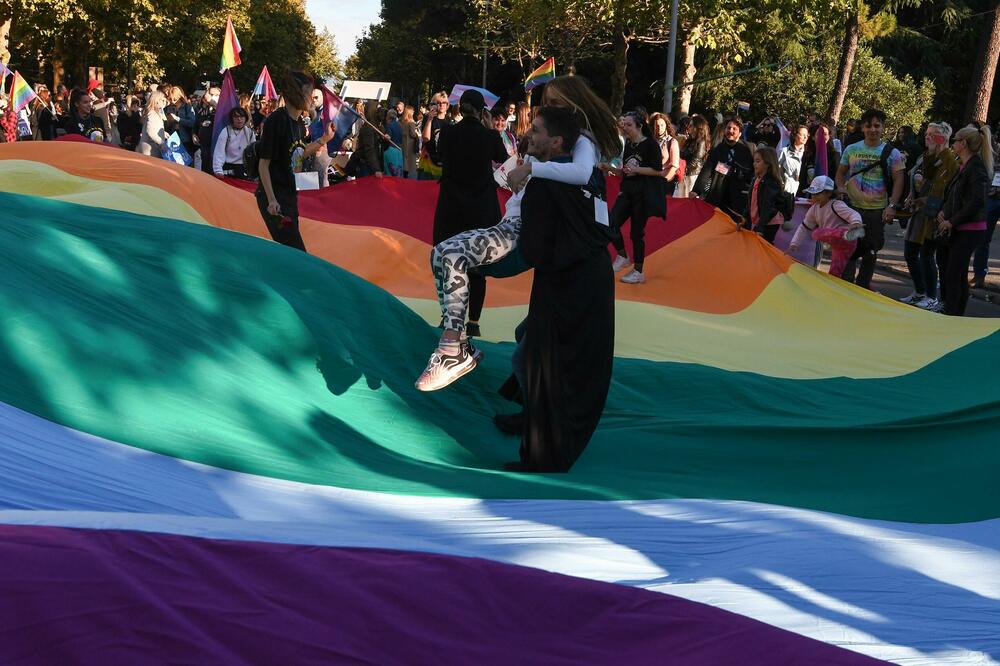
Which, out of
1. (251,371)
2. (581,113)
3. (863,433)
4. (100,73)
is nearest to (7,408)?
(251,371)

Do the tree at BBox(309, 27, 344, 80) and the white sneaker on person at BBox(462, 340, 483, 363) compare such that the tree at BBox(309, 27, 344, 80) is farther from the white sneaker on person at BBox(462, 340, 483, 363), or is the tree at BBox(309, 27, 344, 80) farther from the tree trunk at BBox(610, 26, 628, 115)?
the white sneaker on person at BBox(462, 340, 483, 363)

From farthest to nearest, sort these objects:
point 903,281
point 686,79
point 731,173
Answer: point 686,79, point 903,281, point 731,173

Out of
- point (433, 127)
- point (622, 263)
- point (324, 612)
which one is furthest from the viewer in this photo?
point (433, 127)

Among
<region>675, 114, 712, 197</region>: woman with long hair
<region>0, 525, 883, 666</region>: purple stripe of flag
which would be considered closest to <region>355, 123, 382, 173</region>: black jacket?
<region>675, 114, 712, 197</region>: woman with long hair

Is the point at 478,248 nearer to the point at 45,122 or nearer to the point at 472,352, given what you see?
the point at 472,352

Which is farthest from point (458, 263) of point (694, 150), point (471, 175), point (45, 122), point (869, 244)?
point (45, 122)

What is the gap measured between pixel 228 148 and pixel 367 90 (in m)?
19.2

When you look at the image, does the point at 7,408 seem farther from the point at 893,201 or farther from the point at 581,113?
the point at 893,201

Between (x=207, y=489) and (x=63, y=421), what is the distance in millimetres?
548

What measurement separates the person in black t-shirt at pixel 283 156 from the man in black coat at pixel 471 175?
3.25 ft

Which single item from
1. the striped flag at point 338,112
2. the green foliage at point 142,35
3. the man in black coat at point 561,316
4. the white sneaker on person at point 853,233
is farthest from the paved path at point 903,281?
the green foliage at point 142,35

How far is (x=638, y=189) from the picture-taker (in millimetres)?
9961

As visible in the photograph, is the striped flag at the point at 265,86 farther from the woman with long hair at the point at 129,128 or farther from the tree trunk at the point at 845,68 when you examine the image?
the tree trunk at the point at 845,68

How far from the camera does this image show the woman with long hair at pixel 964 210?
9.59m
